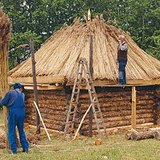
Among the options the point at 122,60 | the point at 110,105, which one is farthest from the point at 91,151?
the point at 110,105

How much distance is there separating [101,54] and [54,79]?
2.39 m

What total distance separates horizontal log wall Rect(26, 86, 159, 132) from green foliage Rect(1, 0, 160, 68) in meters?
11.5

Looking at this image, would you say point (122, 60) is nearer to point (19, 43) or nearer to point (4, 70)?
point (4, 70)

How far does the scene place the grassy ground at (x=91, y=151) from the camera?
33.8 ft

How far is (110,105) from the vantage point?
16.7 meters

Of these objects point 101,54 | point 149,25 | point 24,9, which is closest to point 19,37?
point 24,9

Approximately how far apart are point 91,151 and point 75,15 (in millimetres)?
22451

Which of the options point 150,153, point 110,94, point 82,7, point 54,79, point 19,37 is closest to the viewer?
point 150,153

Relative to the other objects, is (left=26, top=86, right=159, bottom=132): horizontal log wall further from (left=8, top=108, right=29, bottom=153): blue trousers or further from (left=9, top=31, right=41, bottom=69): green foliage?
(left=9, top=31, right=41, bottom=69): green foliage

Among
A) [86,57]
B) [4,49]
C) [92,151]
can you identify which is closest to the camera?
[4,49]

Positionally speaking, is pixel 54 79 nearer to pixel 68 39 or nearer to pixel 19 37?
pixel 68 39

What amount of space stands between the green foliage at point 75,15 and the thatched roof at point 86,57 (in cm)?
1124

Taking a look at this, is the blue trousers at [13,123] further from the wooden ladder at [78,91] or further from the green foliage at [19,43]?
the green foliage at [19,43]

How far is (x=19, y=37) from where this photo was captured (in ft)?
99.2
